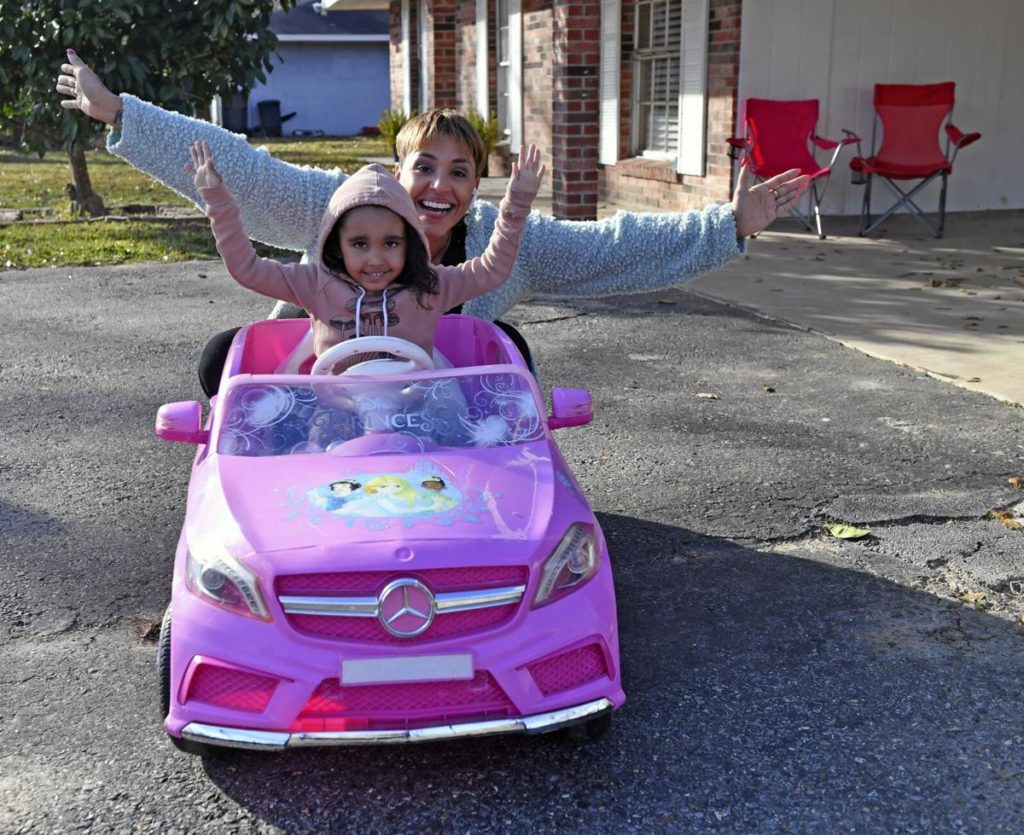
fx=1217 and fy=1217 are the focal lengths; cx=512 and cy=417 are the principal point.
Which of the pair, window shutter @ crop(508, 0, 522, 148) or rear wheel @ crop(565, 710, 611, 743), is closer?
rear wheel @ crop(565, 710, 611, 743)

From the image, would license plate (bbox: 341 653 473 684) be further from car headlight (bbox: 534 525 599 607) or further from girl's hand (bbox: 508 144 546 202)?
girl's hand (bbox: 508 144 546 202)

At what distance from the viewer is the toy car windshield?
10.4 ft

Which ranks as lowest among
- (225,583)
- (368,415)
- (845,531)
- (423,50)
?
(845,531)

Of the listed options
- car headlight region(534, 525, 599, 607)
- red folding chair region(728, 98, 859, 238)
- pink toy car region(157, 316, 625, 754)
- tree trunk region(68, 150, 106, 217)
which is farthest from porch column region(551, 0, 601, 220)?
car headlight region(534, 525, 599, 607)

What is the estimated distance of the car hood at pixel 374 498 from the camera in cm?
274

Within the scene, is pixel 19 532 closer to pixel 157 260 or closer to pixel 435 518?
pixel 435 518

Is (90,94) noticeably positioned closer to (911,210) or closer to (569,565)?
(569,565)

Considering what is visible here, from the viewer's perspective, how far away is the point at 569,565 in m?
→ 2.82

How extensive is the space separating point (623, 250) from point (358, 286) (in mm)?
1066

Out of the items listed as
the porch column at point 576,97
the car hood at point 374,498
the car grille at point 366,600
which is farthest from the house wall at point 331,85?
the car grille at point 366,600

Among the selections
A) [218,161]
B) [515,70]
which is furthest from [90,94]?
[515,70]

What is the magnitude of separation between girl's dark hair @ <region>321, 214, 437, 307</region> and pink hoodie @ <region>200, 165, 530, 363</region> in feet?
0.05

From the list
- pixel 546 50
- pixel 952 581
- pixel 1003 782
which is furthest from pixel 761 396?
pixel 546 50

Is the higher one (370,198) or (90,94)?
(90,94)
